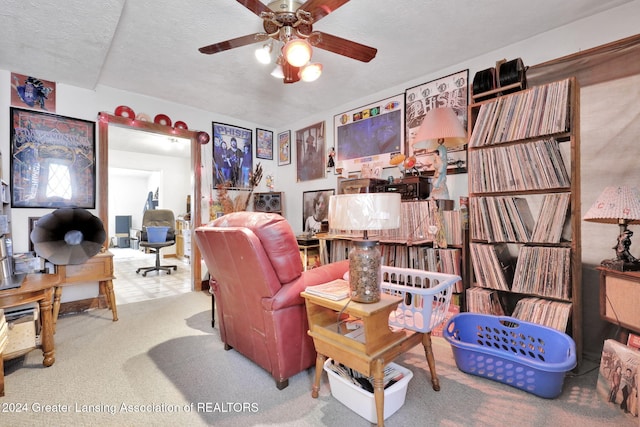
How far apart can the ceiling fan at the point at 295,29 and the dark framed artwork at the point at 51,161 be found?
209 cm

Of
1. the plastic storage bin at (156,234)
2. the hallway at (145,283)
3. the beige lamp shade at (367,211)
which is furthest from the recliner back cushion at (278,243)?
the plastic storage bin at (156,234)

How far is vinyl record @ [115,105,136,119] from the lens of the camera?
3.14 m

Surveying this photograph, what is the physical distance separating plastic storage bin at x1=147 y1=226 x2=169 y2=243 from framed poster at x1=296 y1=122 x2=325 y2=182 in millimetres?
2548

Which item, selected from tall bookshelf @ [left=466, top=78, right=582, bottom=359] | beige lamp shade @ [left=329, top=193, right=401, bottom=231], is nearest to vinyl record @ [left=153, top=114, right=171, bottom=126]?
beige lamp shade @ [left=329, top=193, right=401, bottom=231]

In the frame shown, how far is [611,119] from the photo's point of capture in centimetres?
189

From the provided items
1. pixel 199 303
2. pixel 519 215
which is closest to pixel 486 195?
pixel 519 215

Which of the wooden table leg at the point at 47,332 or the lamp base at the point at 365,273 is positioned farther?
the wooden table leg at the point at 47,332

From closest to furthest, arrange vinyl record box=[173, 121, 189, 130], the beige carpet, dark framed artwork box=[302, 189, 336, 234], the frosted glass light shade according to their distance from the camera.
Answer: the beige carpet < the frosted glass light shade < vinyl record box=[173, 121, 189, 130] < dark framed artwork box=[302, 189, 336, 234]

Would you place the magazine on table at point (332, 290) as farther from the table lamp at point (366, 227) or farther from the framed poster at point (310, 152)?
the framed poster at point (310, 152)

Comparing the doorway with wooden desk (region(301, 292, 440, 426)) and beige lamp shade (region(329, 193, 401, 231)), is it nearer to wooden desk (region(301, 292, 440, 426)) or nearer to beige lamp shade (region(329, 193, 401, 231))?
wooden desk (region(301, 292, 440, 426))

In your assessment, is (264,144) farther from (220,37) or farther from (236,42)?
(236,42)

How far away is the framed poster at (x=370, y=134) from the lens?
3076 mm

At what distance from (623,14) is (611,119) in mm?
698

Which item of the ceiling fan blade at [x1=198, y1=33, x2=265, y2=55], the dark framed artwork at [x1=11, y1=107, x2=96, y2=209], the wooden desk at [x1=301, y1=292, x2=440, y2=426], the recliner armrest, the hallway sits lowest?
the hallway
